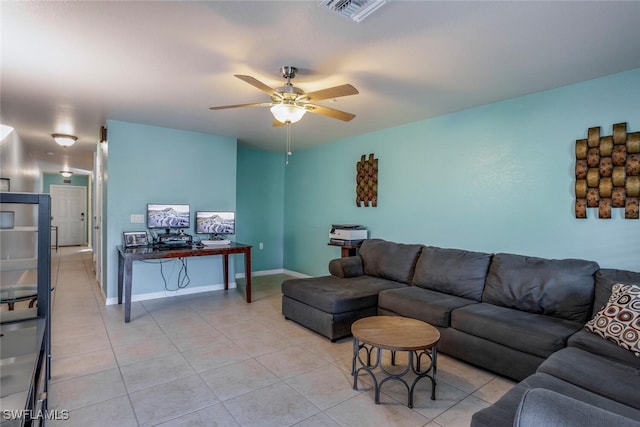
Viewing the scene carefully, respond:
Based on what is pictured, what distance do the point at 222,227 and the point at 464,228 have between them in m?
3.19

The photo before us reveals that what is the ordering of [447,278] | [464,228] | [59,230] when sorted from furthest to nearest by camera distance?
[59,230], [464,228], [447,278]

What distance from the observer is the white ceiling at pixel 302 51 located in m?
1.80

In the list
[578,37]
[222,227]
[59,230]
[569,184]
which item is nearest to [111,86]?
[222,227]

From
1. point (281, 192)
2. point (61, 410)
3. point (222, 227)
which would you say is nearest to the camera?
point (61, 410)

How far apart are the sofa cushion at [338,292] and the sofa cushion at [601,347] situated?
64.9 inches

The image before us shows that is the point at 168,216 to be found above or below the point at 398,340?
above

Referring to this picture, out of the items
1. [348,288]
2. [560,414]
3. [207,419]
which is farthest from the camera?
[348,288]

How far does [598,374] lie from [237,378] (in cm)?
220

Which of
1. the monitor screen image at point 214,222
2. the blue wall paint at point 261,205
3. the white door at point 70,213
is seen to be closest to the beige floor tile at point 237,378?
the monitor screen image at point 214,222

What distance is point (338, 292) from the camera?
3.30 metres

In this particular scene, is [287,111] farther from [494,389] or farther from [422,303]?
A: [494,389]

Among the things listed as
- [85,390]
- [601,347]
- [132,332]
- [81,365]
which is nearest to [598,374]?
[601,347]

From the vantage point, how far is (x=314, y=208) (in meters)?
5.62

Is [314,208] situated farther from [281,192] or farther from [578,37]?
[578,37]
